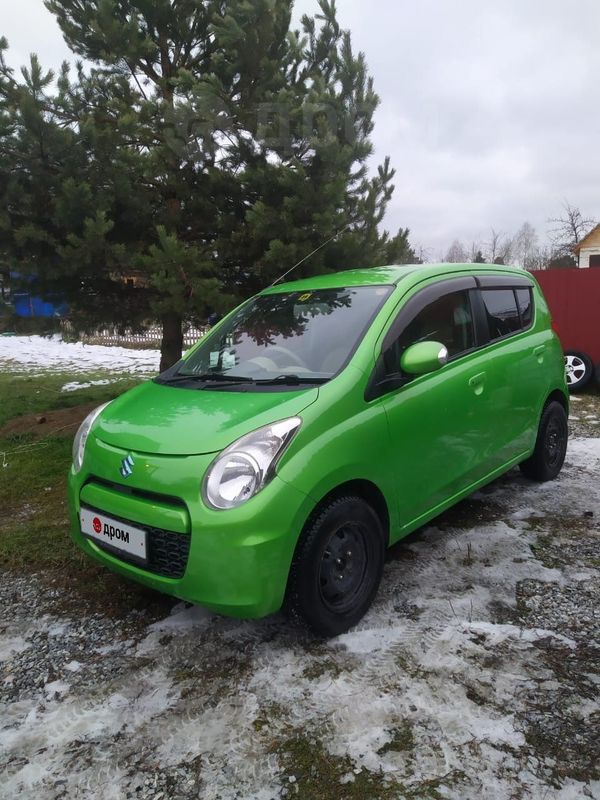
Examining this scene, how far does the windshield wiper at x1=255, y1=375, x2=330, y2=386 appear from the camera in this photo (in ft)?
8.35

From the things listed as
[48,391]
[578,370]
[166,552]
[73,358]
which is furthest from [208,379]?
[73,358]

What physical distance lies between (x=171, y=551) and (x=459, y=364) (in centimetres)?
194

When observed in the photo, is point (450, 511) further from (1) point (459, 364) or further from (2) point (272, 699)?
(2) point (272, 699)

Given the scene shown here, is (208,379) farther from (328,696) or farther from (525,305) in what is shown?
(525,305)

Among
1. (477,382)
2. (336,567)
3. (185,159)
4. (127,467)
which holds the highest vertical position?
(185,159)

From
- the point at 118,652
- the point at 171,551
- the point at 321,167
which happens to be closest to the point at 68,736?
the point at 118,652

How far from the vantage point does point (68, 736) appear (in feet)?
6.32

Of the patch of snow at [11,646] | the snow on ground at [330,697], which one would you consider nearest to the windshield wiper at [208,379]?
the snow on ground at [330,697]

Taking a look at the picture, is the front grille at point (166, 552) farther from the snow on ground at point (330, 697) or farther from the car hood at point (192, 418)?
the snow on ground at point (330, 697)

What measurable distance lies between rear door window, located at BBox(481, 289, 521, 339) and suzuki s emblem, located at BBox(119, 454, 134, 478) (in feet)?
7.93

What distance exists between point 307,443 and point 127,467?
→ 809 millimetres

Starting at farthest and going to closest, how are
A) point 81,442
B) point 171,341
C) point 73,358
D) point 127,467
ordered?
point 73,358 < point 171,341 < point 81,442 < point 127,467

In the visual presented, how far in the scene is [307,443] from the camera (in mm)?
2229

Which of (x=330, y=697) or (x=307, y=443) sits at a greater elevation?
(x=307, y=443)
